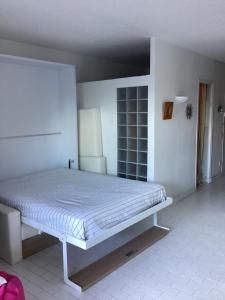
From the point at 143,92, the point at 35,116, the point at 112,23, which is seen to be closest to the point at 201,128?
the point at 143,92

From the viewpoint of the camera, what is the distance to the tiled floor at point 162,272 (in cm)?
227

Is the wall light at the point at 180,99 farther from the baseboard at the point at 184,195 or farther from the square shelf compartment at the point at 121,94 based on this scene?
the baseboard at the point at 184,195

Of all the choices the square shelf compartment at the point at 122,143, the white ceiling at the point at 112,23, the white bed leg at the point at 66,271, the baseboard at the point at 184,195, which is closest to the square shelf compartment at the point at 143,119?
the square shelf compartment at the point at 122,143

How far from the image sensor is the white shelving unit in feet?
13.0

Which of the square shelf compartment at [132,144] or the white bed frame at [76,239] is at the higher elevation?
the square shelf compartment at [132,144]

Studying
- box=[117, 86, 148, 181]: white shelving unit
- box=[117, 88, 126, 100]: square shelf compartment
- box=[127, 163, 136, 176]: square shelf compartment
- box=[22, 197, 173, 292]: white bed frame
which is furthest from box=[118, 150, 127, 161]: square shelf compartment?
box=[22, 197, 173, 292]: white bed frame

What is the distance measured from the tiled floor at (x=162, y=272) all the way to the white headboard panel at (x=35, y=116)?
1.54m

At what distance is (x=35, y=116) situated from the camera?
13.5ft

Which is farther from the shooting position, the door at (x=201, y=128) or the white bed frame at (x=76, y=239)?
the door at (x=201, y=128)

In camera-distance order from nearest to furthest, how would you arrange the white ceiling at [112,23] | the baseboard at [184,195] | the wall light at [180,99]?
the white ceiling at [112,23] → the wall light at [180,99] → the baseboard at [184,195]

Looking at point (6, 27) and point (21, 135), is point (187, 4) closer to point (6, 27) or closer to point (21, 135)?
point (6, 27)

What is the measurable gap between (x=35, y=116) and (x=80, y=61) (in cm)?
134

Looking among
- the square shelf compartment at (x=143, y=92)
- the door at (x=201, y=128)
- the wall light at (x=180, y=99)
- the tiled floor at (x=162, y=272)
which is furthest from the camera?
the door at (x=201, y=128)

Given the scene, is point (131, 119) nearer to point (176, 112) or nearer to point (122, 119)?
point (122, 119)
